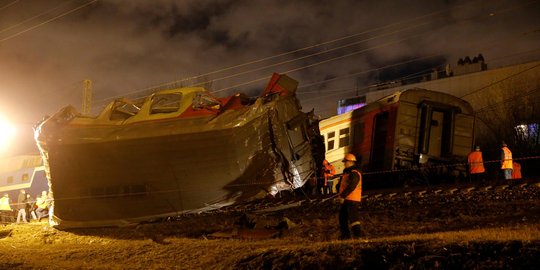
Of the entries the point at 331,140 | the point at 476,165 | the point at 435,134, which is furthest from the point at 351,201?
the point at 331,140

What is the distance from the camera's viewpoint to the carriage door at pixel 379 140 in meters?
14.1

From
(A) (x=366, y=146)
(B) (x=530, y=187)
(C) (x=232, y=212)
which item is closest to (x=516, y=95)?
(A) (x=366, y=146)

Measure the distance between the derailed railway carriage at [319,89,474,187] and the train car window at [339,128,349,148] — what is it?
4.21 feet

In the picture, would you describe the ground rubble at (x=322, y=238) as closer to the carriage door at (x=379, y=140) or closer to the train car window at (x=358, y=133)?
the carriage door at (x=379, y=140)

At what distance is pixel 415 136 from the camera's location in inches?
534

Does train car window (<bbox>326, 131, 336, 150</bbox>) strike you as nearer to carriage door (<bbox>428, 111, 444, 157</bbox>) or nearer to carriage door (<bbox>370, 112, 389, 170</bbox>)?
carriage door (<bbox>370, 112, 389, 170</bbox>)

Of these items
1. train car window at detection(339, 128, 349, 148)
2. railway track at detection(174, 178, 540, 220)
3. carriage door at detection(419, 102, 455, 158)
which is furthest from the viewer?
train car window at detection(339, 128, 349, 148)

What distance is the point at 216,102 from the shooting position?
8.55m

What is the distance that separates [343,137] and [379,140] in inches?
87.3

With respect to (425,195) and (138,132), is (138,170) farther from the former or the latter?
(425,195)

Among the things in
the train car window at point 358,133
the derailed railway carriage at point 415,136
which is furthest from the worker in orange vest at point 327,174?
the train car window at point 358,133

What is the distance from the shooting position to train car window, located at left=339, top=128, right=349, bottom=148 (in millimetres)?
16188

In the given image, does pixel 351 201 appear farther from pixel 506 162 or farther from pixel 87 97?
pixel 87 97

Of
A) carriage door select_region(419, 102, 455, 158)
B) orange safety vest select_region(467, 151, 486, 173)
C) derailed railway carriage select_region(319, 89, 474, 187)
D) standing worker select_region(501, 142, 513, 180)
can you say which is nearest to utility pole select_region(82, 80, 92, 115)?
derailed railway carriage select_region(319, 89, 474, 187)
